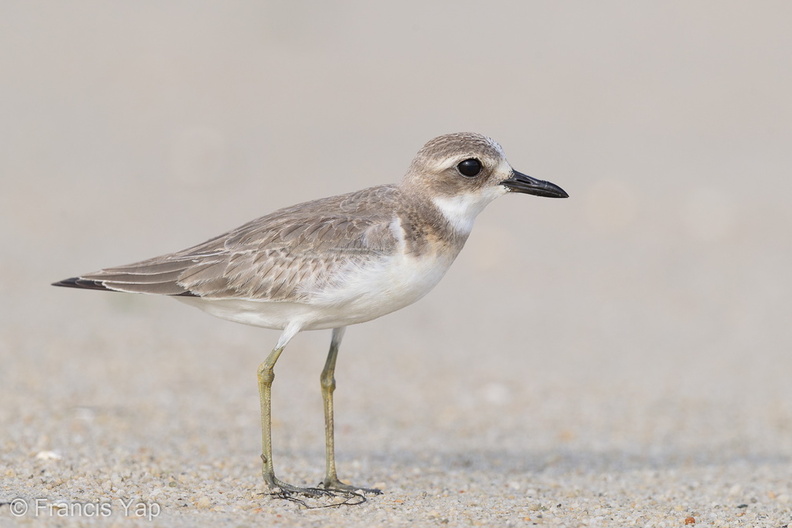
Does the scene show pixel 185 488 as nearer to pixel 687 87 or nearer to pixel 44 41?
pixel 687 87

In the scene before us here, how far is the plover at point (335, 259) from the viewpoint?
6.51 metres

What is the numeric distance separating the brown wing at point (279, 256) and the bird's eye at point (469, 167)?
48cm

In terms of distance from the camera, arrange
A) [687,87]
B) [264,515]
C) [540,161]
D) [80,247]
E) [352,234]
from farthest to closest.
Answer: [687,87] < [540,161] < [80,247] < [352,234] < [264,515]

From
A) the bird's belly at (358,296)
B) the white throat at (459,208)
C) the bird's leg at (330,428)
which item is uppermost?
the white throat at (459,208)

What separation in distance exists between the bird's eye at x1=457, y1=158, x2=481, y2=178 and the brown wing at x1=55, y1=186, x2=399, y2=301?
0.48 m

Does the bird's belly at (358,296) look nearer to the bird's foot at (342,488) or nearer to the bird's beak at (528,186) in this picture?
the bird's beak at (528,186)

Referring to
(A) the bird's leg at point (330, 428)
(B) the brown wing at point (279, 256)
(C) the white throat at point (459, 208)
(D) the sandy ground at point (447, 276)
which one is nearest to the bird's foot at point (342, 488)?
(A) the bird's leg at point (330, 428)

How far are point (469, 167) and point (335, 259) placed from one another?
1099 millimetres

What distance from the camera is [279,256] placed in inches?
265

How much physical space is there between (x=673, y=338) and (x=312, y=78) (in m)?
12.3

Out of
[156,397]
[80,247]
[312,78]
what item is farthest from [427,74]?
[156,397]

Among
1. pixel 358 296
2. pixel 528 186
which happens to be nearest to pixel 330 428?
pixel 358 296

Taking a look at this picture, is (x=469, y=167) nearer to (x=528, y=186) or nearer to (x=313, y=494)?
(x=528, y=186)

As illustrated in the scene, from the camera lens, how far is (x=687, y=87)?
2169 cm
